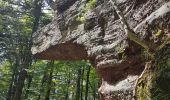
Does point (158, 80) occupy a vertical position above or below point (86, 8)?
below

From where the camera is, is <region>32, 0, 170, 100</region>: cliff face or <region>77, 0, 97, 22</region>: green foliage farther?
<region>77, 0, 97, 22</region>: green foliage

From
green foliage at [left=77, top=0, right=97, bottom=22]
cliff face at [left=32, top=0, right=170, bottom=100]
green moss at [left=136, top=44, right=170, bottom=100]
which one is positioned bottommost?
green moss at [left=136, top=44, right=170, bottom=100]

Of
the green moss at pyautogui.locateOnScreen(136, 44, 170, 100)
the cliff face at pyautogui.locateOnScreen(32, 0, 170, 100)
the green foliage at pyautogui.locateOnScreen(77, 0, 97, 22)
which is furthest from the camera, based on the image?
the green foliage at pyautogui.locateOnScreen(77, 0, 97, 22)

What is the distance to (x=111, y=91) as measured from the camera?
307 inches

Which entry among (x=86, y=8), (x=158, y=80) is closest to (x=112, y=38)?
(x=86, y=8)

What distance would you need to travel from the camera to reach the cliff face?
682 centimetres

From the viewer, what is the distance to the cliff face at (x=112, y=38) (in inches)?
269

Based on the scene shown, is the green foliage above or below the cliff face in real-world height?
above

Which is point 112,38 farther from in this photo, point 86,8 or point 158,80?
point 158,80

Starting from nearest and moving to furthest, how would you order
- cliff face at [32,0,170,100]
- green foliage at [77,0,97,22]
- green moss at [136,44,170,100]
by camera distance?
green moss at [136,44,170,100] → cliff face at [32,0,170,100] → green foliage at [77,0,97,22]

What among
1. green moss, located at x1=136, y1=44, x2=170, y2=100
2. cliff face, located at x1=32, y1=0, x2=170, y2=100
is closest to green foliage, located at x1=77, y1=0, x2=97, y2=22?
cliff face, located at x1=32, y1=0, x2=170, y2=100

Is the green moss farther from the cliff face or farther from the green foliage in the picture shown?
the green foliage

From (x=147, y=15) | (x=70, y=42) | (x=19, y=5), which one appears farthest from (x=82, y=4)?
(x=19, y=5)

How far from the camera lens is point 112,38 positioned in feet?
26.7
